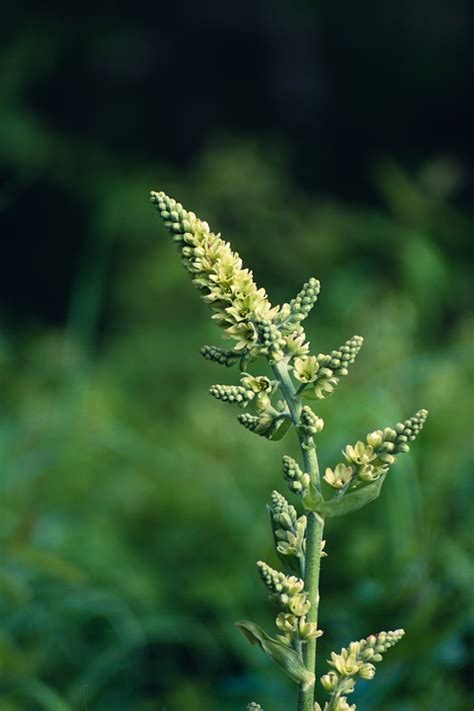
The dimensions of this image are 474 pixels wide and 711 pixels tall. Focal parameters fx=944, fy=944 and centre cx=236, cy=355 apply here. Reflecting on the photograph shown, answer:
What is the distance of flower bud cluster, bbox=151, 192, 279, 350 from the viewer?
1.28 meters

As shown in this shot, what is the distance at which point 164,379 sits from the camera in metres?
5.17

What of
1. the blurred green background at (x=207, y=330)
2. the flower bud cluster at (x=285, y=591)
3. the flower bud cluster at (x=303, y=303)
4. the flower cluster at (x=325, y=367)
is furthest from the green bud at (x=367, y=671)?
the blurred green background at (x=207, y=330)

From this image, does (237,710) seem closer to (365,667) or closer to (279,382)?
(365,667)

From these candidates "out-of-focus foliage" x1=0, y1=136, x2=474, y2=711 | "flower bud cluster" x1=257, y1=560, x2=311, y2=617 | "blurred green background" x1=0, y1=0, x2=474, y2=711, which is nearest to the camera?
"flower bud cluster" x1=257, y1=560, x2=311, y2=617

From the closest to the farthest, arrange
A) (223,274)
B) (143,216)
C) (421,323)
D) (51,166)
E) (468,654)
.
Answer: (223,274)
(468,654)
(421,323)
(143,216)
(51,166)

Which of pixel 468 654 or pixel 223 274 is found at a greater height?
pixel 223 274

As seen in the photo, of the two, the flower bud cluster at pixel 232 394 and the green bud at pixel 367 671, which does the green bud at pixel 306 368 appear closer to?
the flower bud cluster at pixel 232 394

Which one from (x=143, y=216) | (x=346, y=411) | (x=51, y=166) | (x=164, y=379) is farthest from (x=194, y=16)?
(x=346, y=411)

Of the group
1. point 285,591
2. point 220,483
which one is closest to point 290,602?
point 285,591

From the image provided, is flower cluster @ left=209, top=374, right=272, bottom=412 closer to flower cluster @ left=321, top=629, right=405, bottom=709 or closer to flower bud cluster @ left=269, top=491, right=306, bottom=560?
flower bud cluster @ left=269, top=491, right=306, bottom=560

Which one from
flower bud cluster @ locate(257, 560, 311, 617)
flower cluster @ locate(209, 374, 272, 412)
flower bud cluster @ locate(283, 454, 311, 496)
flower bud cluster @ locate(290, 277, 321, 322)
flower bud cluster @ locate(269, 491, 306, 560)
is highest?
flower bud cluster @ locate(290, 277, 321, 322)

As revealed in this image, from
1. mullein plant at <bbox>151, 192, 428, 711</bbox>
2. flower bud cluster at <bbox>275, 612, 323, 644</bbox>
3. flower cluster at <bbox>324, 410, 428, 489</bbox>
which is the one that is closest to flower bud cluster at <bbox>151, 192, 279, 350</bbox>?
mullein plant at <bbox>151, 192, 428, 711</bbox>

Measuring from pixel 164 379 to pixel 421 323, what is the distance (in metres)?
1.41

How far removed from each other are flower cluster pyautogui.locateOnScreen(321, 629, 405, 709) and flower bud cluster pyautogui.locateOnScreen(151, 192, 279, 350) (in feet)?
1.47
